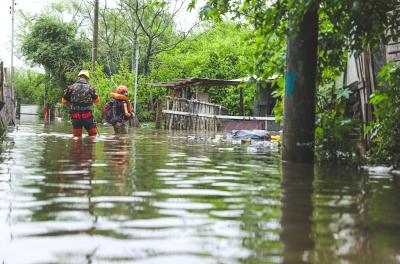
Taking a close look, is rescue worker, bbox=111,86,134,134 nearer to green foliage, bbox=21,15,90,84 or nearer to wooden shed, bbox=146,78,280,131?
wooden shed, bbox=146,78,280,131

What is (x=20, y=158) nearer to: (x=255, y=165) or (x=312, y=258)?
(x=255, y=165)

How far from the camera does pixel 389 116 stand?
6773mm

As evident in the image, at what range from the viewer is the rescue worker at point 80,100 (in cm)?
1271

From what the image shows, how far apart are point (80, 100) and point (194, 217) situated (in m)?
10.0

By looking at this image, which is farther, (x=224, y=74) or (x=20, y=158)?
(x=224, y=74)

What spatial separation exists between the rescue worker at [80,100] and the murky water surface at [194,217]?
722cm

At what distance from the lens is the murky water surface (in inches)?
93.7

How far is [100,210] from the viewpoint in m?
3.34

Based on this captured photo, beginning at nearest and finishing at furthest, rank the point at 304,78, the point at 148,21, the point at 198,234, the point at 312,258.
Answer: the point at 312,258 < the point at 198,234 < the point at 304,78 < the point at 148,21

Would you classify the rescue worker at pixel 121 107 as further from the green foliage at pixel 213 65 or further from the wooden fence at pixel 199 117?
the green foliage at pixel 213 65

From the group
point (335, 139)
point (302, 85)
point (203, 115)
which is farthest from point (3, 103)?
point (203, 115)

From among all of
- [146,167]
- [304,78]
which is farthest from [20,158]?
[304,78]

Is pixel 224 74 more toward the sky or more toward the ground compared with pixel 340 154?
more toward the sky

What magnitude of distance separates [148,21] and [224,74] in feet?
37.0
